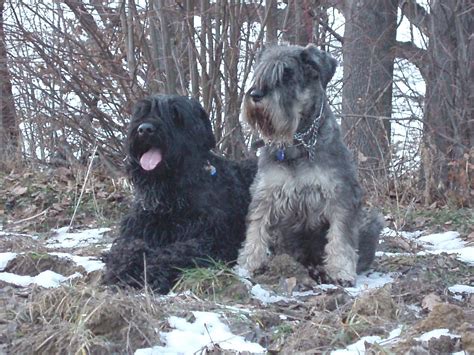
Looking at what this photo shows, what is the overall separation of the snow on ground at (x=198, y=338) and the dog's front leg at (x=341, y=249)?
1509mm

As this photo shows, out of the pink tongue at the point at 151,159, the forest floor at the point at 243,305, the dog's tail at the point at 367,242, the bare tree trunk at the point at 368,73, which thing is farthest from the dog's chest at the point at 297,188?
the bare tree trunk at the point at 368,73

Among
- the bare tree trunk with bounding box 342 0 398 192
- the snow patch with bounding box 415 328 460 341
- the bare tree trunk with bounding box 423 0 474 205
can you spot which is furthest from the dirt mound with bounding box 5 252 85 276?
the bare tree trunk with bounding box 423 0 474 205

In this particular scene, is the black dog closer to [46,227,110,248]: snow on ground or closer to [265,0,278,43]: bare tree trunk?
[46,227,110,248]: snow on ground

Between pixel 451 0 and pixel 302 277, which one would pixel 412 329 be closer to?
pixel 302 277

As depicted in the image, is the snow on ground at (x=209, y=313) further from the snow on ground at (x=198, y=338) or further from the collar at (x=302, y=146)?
the collar at (x=302, y=146)

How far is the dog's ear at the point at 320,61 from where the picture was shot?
18.9 ft

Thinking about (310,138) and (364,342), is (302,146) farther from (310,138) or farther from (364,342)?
(364,342)

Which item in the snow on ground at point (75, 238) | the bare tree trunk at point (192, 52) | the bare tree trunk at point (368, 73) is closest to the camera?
the snow on ground at point (75, 238)

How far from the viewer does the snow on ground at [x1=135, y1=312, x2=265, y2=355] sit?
12.8 feet

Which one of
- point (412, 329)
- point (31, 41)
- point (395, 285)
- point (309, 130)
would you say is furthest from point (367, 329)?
point (31, 41)

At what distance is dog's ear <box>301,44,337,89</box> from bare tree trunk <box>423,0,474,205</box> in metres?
3.95

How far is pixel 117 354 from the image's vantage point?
12.7ft

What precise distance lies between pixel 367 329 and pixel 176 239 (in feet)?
7.31

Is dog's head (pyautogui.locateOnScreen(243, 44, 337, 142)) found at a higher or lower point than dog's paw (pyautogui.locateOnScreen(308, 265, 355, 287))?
higher
